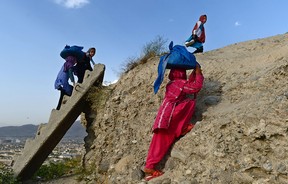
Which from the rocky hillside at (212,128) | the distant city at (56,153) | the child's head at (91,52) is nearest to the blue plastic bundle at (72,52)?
the child's head at (91,52)

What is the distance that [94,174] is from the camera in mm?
6062

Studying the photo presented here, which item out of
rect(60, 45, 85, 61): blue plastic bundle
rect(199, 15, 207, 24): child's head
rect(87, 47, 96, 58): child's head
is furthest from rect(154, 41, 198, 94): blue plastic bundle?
rect(199, 15, 207, 24): child's head

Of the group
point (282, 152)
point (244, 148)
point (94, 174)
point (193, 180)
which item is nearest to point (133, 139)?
point (94, 174)

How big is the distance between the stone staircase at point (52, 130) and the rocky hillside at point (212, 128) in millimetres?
393

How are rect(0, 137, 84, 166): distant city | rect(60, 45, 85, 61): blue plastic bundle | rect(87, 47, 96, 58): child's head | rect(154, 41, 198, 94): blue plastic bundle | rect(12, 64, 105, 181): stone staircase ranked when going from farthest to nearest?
rect(87, 47, 96, 58): child's head < rect(0, 137, 84, 166): distant city < rect(60, 45, 85, 61): blue plastic bundle < rect(12, 64, 105, 181): stone staircase < rect(154, 41, 198, 94): blue plastic bundle

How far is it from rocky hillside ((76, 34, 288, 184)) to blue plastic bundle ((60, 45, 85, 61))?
1.15 meters

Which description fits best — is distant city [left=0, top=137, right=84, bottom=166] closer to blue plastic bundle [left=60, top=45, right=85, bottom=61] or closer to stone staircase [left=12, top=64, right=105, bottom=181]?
stone staircase [left=12, top=64, right=105, bottom=181]

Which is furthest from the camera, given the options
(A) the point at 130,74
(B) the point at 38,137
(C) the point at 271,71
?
(A) the point at 130,74

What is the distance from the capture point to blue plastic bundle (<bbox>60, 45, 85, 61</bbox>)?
7.84 m

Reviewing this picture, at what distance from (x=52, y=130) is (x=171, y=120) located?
3.24 m

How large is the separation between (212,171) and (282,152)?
82 centimetres

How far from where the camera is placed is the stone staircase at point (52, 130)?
23.3 feet

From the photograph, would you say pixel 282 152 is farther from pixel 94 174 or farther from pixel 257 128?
pixel 94 174

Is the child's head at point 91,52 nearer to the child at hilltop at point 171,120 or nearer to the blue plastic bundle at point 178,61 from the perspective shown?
the blue plastic bundle at point 178,61
